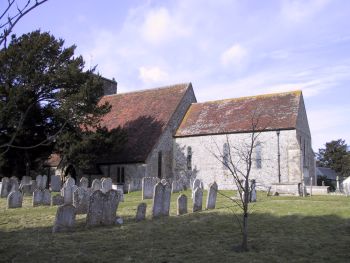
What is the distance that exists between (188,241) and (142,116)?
25914mm

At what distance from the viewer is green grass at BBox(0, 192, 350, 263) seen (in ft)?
28.7

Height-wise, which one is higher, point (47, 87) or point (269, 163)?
point (47, 87)

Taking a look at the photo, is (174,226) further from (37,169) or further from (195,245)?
(37,169)

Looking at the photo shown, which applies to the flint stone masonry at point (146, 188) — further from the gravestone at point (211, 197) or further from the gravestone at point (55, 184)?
the gravestone at point (55, 184)

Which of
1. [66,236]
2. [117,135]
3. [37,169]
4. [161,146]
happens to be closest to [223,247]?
[66,236]

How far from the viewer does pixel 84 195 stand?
15.0 m

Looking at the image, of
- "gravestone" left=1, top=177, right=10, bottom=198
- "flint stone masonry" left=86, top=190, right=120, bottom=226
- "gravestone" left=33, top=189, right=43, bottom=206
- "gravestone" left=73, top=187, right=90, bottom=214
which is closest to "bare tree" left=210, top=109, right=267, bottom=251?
"flint stone masonry" left=86, top=190, right=120, bottom=226

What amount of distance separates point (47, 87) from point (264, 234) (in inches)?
876

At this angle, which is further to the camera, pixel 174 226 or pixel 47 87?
pixel 47 87

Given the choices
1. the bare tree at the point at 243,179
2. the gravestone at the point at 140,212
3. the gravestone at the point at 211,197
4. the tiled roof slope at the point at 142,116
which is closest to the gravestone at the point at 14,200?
the gravestone at the point at 140,212

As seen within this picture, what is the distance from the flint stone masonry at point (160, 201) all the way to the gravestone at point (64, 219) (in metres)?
2.98

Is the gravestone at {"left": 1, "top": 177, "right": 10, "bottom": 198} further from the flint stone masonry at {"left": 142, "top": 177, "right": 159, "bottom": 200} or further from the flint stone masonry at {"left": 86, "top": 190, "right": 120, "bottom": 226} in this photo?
the flint stone masonry at {"left": 86, "top": 190, "right": 120, "bottom": 226}

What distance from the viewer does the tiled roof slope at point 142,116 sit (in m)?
32.4

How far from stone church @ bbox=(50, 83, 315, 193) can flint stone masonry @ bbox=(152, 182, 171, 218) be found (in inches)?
579
